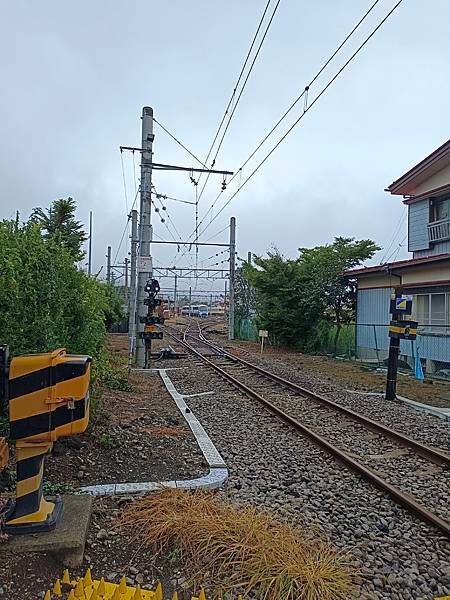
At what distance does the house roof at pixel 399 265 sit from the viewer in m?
16.0

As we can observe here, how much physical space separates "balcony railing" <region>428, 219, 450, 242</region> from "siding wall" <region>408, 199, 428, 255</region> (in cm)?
25

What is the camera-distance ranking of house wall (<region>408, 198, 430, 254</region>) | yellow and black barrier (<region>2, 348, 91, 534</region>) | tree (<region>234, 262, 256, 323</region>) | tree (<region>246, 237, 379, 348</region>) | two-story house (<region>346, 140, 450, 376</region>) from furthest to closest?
tree (<region>234, 262, 256, 323</region>) < tree (<region>246, 237, 379, 348</region>) < house wall (<region>408, 198, 430, 254</region>) < two-story house (<region>346, 140, 450, 376</region>) < yellow and black barrier (<region>2, 348, 91, 534</region>)

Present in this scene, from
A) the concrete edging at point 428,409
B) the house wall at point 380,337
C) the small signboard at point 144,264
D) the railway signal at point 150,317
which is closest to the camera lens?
the concrete edging at point 428,409

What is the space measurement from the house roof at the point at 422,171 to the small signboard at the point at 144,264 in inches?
417

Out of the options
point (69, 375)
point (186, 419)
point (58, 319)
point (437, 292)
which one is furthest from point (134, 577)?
point (437, 292)

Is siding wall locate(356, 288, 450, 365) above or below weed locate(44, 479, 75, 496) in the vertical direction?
above

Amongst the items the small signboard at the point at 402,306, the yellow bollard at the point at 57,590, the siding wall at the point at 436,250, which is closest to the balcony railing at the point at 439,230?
the siding wall at the point at 436,250

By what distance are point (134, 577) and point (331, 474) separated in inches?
121

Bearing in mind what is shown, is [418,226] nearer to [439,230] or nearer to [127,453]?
[439,230]

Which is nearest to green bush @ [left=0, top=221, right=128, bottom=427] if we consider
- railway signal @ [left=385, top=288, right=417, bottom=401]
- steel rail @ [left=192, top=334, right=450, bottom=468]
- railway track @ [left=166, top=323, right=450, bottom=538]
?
railway track @ [left=166, top=323, right=450, bottom=538]

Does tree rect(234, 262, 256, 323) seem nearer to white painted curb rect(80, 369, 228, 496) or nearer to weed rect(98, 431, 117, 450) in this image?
white painted curb rect(80, 369, 228, 496)

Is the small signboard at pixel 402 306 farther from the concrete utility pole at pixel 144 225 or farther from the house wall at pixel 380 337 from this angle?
the concrete utility pole at pixel 144 225

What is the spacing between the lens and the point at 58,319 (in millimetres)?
5266

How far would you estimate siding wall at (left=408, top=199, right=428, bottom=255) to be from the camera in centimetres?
1911
